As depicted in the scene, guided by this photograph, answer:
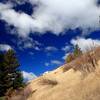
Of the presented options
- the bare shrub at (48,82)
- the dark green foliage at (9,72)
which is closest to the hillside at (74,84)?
the bare shrub at (48,82)

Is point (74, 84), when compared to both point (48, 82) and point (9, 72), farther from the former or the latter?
point (9, 72)

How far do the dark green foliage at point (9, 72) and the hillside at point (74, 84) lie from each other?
83.1ft

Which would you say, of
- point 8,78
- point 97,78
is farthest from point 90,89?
point 8,78

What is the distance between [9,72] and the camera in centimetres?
6184

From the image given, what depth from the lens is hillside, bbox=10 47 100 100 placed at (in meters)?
24.6

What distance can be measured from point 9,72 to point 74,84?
3658 centimetres

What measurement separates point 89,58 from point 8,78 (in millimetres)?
34450

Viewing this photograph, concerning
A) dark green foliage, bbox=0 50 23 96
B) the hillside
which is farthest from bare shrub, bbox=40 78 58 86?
dark green foliage, bbox=0 50 23 96

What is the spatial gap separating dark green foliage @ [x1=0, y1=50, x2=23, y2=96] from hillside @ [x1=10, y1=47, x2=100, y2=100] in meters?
25.3

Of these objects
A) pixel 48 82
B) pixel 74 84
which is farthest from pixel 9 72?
pixel 74 84

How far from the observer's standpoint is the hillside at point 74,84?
2462 centimetres

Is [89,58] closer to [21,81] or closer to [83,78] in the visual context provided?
[83,78]

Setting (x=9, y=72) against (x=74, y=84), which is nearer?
(x=74, y=84)

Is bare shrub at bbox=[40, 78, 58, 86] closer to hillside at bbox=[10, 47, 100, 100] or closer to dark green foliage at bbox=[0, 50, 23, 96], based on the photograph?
hillside at bbox=[10, 47, 100, 100]
